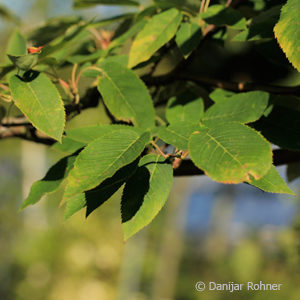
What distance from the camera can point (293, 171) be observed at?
0.75 m

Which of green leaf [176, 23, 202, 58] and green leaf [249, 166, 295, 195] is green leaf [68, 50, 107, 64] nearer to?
green leaf [176, 23, 202, 58]

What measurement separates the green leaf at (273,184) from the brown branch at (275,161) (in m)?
0.13

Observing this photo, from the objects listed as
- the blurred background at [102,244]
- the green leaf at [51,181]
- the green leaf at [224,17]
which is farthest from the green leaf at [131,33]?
the blurred background at [102,244]

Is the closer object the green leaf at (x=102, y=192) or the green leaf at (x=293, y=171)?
the green leaf at (x=102, y=192)

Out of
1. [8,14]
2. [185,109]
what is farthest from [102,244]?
[185,109]

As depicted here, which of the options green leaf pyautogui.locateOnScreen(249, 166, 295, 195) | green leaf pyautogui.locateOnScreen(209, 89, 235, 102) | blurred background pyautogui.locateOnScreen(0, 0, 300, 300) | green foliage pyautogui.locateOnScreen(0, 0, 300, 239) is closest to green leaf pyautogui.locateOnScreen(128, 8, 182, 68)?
green foliage pyautogui.locateOnScreen(0, 0, 300, 239)

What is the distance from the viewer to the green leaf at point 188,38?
61 cm

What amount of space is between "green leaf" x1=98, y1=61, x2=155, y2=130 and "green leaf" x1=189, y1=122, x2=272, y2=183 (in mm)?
131

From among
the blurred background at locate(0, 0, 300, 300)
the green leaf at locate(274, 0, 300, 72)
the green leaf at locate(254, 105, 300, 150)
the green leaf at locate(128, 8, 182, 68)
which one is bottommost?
the blurred background at locate(0, 0, 300, 300)

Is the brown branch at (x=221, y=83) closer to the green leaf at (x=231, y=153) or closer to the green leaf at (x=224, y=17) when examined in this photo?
the green leaf at (x=224, y=17)

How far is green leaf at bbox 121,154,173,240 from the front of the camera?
44 centimetres

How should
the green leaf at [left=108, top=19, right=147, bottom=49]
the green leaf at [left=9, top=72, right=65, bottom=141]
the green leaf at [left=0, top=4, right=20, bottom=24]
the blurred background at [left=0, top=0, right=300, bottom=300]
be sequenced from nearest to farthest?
the green leaf at [left=9, top=72, right=65, bottom=141] < the green leaf at [left=108, top=19, right=147, bottom=49] < the green leaf at [left=0, top=4, right=20, bottom=24] < the blurred background at [left=0, top=0, right=300, bottom=300]

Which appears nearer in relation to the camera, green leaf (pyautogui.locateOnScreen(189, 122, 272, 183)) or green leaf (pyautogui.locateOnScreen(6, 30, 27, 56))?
green leaf (pyautogui.locateOnScreen(189, 122, 272, 183))

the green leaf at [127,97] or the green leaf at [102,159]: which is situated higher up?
the green leaf at [102,159]
